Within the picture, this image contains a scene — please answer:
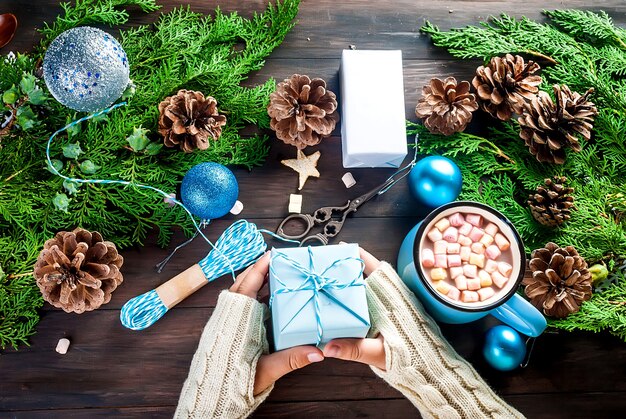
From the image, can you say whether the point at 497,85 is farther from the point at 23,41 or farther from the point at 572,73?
the point at 23,41

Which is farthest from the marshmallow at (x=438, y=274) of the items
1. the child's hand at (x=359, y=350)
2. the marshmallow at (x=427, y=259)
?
the child's hand at (x=359, y=350)

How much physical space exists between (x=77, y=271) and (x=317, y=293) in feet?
1.30

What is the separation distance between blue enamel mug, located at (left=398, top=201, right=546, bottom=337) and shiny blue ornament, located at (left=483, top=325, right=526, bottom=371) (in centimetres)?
5

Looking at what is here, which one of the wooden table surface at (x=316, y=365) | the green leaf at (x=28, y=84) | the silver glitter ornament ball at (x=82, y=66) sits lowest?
the wooden table surface at (x=316, y=365)

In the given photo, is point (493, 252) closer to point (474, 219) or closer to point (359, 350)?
point (474, 219)

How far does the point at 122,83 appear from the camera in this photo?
0.90m

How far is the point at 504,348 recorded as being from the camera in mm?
985

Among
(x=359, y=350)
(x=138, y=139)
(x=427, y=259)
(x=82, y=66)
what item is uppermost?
(x=82, y=66)

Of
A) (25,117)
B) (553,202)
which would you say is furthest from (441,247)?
(25,117)

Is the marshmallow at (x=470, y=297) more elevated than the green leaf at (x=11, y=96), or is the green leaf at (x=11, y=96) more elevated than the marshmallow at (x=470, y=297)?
the green leaf at (x=11, y=96)

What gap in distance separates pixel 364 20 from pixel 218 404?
30.2 inches

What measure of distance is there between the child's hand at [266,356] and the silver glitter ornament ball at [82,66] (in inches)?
14.7

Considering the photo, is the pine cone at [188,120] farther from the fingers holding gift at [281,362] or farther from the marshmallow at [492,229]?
the marshmallow at [492,229]

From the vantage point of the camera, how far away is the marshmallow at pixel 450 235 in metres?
0.92
